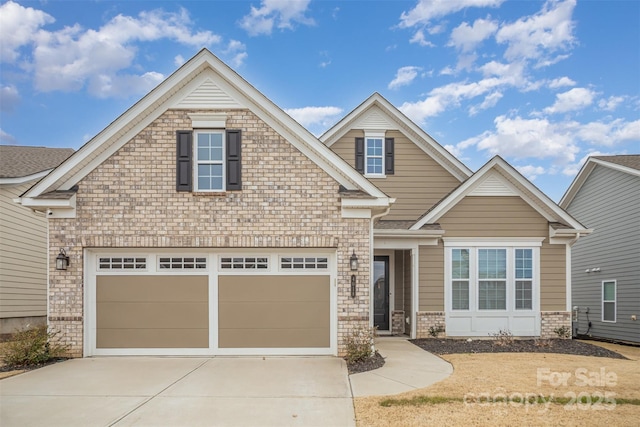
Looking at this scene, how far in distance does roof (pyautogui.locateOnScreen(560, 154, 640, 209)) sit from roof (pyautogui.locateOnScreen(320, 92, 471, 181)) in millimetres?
5161

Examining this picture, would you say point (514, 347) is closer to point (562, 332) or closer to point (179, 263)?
point (562, 332)

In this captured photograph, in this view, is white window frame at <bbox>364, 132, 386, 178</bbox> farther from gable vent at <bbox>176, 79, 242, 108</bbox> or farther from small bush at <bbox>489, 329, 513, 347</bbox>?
gable vent at <bbox>176, 79, 242, 108</bbox>

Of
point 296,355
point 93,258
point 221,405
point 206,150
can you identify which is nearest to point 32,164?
point 93,258

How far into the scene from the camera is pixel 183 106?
35.7 feet

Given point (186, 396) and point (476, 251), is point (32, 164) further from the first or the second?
point (476, 251)

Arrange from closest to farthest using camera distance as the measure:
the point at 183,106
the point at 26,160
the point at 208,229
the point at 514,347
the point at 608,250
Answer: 1. the point at 208,229
2. the point at 183,106
3. the point at 514,347
4. the point at 26,160
5. the point at 608,250

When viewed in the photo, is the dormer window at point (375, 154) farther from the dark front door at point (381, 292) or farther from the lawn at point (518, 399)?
the lawn at point (518, 399)

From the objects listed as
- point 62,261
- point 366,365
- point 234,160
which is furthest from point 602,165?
point 62,261

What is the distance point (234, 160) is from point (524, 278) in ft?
27.7

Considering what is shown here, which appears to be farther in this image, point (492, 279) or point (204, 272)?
point (492, 279)

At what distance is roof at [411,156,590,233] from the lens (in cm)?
1349

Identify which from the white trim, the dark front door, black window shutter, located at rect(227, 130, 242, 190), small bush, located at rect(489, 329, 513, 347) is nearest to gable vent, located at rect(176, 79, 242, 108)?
black window shutter, located at rect(227, 130, 242, 190)

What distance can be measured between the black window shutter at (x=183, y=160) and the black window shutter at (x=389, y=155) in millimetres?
6762

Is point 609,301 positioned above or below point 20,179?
below
